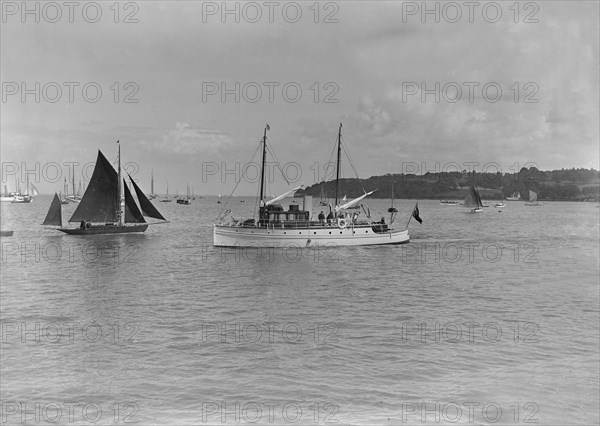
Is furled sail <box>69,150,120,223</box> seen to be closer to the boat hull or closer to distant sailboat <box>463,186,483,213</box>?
the boat hull

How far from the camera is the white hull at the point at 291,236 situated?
47250 mm

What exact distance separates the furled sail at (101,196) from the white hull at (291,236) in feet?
53.4

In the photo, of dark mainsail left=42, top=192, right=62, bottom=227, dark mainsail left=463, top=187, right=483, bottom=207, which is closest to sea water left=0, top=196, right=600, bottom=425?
dark mainsail left=42, top=192, right=62, bottom=227

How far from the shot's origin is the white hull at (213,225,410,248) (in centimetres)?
4725

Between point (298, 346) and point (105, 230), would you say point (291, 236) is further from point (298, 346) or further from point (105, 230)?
point (298, 346)

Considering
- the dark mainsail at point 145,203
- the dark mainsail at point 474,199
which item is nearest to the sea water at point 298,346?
the dark mainsail at point 145,203

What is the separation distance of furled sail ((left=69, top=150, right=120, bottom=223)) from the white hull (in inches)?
641

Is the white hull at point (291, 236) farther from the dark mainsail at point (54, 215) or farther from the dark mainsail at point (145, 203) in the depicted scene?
the dark mainsail at point (54, 215)

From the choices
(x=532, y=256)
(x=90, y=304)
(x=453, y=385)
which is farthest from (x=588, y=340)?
(x=532, y=256)

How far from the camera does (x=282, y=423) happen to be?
10984 millimetres

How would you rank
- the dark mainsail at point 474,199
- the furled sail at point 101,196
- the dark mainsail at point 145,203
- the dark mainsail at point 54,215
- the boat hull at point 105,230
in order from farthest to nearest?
the dark mainsail at point 474,199 < the dark mainsail at point 54,215 < the dark mainsail at point 145,203 < the boat hull at point 105,230 < the furled sail at point 101,196

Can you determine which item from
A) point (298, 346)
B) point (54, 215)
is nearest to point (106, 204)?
point (54, 215)

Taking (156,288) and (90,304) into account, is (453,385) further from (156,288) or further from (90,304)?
(156,288)

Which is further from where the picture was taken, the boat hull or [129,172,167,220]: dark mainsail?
[129,172,167,220]: dark mainsail
